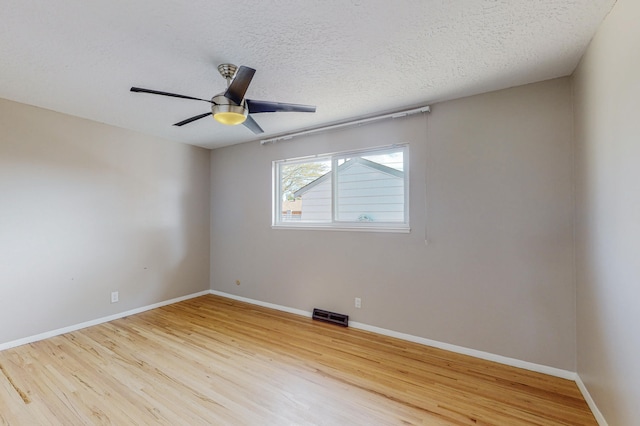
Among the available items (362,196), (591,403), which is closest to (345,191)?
(362,196)

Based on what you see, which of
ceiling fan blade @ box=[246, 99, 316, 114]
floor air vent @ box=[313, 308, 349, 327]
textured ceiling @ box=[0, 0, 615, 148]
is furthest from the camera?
floor air vent @ box=[313, 308, 349, 327]

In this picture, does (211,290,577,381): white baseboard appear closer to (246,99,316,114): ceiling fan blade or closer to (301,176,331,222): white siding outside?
(301,176,331,222): white siding outside

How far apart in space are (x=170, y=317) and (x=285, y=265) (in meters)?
1.57

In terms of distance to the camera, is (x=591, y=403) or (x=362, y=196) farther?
(x=362, y=196)

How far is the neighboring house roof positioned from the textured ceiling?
2.19 feet

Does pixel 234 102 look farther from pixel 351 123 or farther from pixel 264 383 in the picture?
pixel 264 383

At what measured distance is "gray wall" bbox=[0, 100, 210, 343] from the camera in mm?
2650

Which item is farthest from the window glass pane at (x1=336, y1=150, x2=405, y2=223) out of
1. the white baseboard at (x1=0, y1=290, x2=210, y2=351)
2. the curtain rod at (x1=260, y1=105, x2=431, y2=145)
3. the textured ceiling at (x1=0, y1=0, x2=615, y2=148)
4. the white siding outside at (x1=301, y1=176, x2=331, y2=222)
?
the white baseboard at (x1=0, y1=290, x2=210, y2=351)

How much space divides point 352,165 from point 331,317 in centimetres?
186

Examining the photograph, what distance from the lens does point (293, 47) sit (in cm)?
182

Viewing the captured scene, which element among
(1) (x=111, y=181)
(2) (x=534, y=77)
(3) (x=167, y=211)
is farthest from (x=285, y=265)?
→ (2) (x=534, y=77)

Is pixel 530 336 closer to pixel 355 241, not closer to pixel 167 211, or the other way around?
pixel 355 241

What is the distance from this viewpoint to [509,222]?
233 cm

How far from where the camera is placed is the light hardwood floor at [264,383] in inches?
67.3
